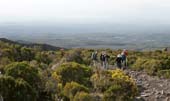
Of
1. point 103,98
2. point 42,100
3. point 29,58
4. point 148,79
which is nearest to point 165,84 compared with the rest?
point 148,79

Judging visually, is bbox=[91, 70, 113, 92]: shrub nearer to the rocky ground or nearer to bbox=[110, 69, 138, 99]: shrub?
bbox=[110, 69, 138, 99]: shrub

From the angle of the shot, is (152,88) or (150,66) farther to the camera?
(150,66)

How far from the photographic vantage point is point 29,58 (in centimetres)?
3100

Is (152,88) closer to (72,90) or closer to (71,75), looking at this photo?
(71,75)

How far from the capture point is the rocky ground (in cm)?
1741

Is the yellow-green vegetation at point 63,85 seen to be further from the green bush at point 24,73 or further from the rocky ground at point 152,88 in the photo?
the rocky ground at point 152,88

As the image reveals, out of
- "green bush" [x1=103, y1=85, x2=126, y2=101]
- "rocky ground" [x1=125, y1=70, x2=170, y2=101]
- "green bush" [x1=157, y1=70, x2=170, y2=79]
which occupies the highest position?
"green bush" [x1=103, y1=85, x2=126, y2=101]

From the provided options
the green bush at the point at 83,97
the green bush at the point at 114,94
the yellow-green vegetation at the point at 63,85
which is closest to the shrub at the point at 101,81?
the yellow-green vegetation at the point at 63,85

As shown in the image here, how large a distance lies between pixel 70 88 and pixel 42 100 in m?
1.25

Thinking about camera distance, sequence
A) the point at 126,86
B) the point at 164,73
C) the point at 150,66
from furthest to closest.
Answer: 1. the point at 150,66
2. the point at 164,73
3. the point at 126,86

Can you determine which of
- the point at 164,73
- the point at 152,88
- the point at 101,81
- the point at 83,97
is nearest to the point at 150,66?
the point at 164,73

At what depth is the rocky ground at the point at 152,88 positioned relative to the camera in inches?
685

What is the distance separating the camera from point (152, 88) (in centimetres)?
1955

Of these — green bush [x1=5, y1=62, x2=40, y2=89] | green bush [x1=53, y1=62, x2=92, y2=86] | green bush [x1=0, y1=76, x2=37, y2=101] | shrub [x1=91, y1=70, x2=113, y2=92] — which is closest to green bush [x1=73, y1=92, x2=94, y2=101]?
green bush [x1=0, y1=76, x2=37, y2=101]
